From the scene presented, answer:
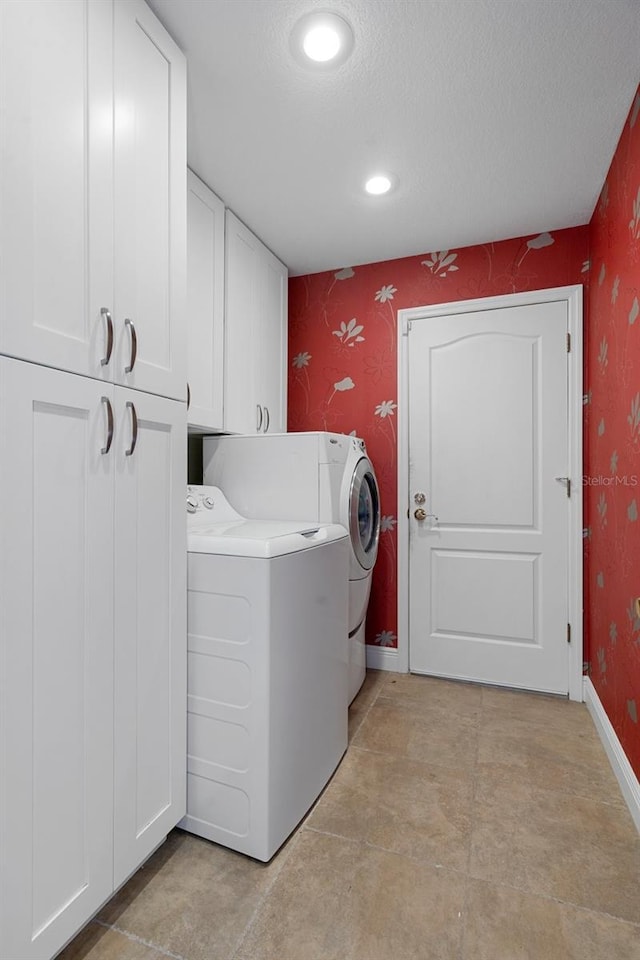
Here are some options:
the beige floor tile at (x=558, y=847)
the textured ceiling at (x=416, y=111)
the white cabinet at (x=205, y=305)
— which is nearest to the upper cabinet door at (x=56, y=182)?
the textured ceiling at (x=416, y=111)

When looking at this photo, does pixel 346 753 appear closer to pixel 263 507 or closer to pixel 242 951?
pixel 242 951

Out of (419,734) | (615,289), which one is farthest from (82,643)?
(615,289)

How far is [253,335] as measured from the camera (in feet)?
8.28

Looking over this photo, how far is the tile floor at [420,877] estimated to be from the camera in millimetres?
1151

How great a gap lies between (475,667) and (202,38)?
287cm

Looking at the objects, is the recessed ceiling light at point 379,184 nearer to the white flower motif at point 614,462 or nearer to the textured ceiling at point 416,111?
the textured ceiling at point 416,111

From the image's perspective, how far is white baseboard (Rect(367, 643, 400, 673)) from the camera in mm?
2810

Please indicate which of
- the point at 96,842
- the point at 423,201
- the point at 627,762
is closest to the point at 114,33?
the point at 423,201

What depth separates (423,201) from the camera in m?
2.24

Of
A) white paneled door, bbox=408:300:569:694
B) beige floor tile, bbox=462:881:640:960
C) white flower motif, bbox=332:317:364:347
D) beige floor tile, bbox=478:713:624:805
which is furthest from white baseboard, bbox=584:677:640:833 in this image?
white flower motif, bbox=332:317:364:347

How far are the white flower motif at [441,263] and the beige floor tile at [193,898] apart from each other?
2.71 metres

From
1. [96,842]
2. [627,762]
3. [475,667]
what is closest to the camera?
[96,842]

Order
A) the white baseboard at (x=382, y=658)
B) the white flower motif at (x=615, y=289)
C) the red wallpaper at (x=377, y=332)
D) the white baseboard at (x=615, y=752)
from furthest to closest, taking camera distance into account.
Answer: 1. the white baseboard at (x=382, y=658)
2. the red wallpaper at (x=377, y=332)
3. the white flower motif at (x=615, y=289)
4. the white baseboard at (x=615, y=752)

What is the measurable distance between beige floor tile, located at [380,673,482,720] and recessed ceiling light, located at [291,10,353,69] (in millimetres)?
2577
